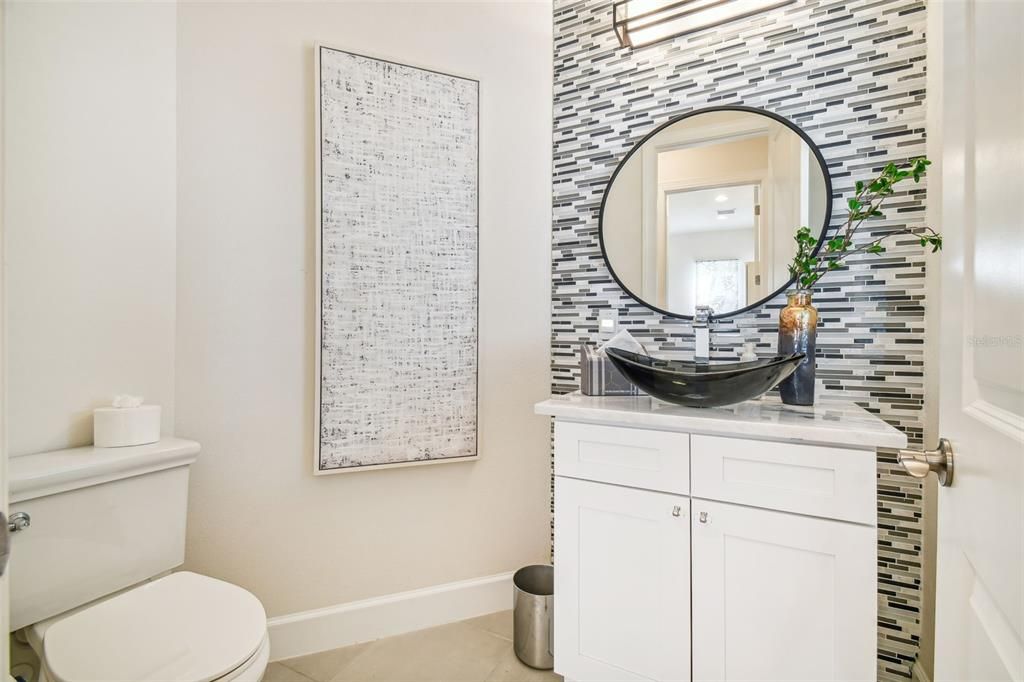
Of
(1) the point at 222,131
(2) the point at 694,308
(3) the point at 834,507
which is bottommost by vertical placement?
(3) the point at 834,507

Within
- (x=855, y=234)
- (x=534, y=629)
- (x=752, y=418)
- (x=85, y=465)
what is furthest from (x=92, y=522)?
(x=855, y=234)

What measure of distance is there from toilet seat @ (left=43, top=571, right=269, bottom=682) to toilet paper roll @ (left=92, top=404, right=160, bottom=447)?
15.7 inches

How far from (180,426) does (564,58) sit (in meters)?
2.01

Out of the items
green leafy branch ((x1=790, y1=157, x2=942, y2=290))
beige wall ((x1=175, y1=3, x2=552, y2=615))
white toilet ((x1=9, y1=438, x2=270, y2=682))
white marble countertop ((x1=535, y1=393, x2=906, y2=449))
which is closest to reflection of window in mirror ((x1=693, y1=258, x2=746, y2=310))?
green leafy branch ((x1=790, y1=157, x2=942, y2=290))

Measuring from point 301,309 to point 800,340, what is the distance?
1.60 m

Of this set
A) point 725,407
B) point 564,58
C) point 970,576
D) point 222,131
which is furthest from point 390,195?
point 970,576

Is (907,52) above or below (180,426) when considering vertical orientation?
above

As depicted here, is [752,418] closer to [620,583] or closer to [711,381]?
[711,381]

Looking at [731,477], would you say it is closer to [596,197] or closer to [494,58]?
[596,197]

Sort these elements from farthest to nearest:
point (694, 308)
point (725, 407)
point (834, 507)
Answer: point (694, 308) < point (725, 407) < point (834, 507)

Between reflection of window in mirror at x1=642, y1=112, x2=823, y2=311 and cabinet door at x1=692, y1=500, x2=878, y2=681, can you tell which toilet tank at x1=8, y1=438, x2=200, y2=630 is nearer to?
cabinet door at x1=692, y1=500, x2=878, y2=681

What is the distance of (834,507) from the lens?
3.88 ft

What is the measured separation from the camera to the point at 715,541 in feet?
4.30

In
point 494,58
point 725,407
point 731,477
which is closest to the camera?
point 731,477
